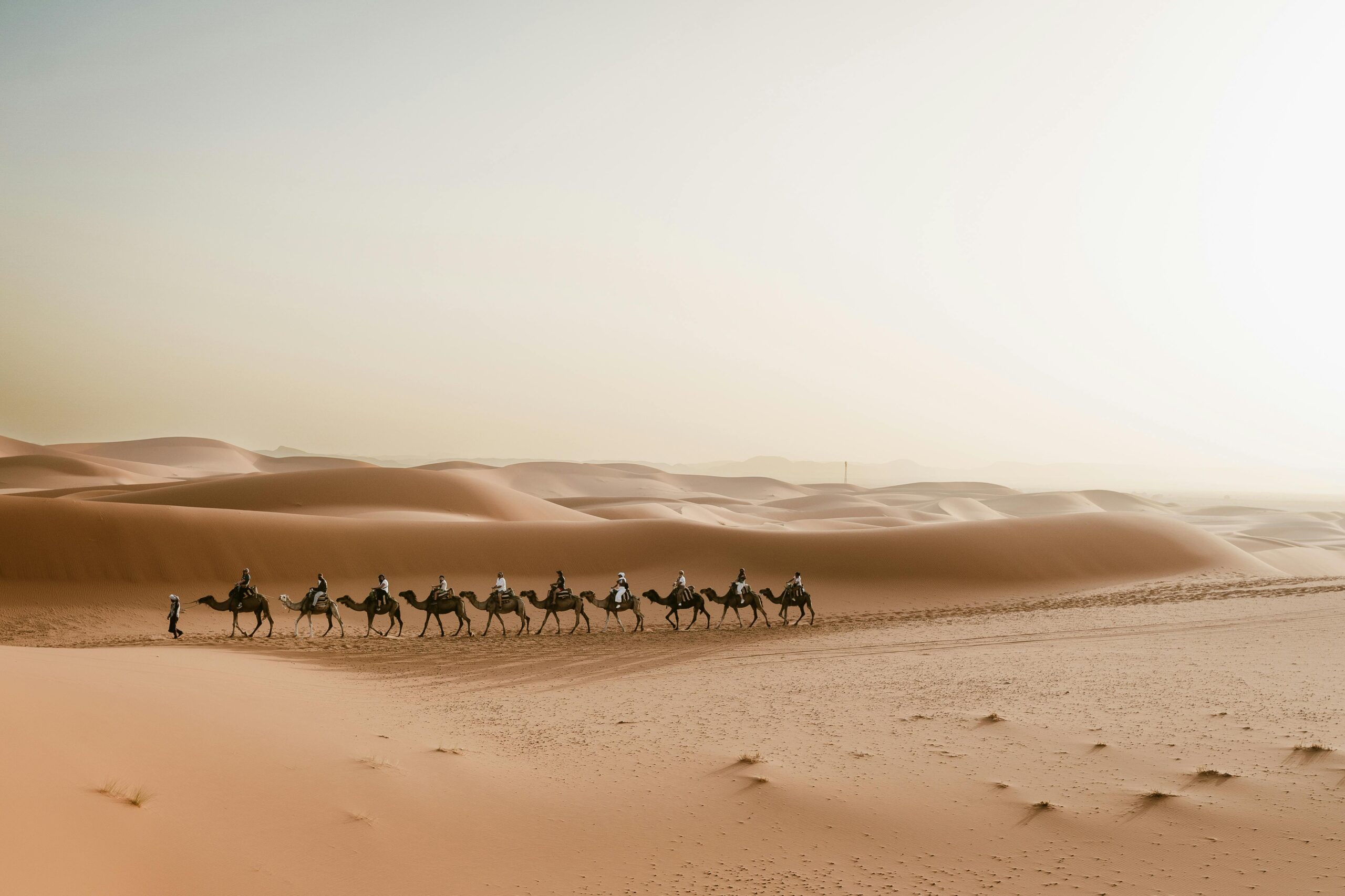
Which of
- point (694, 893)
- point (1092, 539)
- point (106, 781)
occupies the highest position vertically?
point (1092, 539)

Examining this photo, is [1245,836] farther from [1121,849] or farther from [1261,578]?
[1261,578]

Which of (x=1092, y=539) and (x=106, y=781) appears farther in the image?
(x=1092, y=539)

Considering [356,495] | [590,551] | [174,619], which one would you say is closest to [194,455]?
[356,495]

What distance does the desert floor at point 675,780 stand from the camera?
7.25 meters

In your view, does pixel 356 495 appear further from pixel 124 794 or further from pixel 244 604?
pixel 124 794

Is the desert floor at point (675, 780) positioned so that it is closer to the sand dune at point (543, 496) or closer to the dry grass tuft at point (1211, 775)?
the dry grass tuft at point (1211, 775)

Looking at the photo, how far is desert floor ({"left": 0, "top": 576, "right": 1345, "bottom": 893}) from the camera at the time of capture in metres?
7.25

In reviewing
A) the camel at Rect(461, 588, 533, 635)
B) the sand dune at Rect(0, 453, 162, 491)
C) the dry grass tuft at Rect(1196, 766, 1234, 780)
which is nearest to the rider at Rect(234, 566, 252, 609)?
the camel at Rect(461, 588, 533, 635)

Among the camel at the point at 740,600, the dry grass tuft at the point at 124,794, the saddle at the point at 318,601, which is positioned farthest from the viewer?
the camel at the point at 740,600

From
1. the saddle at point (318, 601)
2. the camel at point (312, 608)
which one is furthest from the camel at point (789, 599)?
the saddle at point (318, 601)

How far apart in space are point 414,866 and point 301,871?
37.5 inches

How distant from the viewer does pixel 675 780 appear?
1006 cm

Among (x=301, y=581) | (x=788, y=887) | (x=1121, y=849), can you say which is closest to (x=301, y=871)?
(x=788, y=887)

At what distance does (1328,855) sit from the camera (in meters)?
7.80
